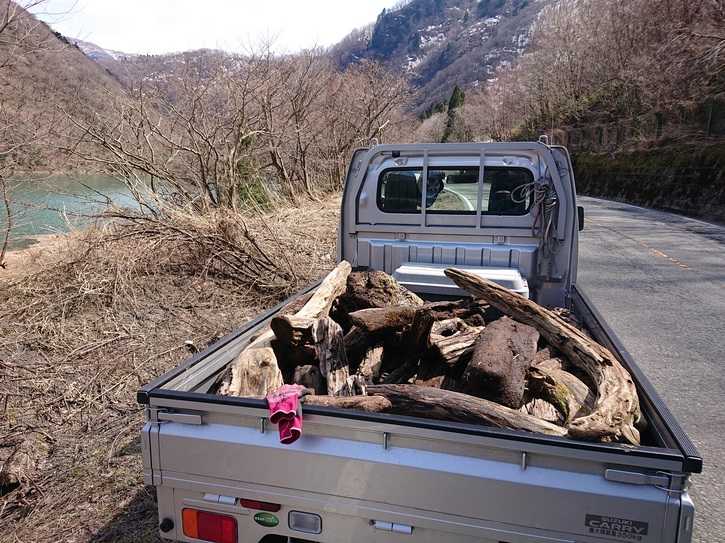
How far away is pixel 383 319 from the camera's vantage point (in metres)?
3.14

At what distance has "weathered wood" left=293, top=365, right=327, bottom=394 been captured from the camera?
2748 millimetres

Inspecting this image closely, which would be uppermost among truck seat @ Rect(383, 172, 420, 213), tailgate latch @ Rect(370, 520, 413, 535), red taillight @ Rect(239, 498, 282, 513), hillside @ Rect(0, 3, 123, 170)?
hillside @ Rect(0, 3, 123, 170)

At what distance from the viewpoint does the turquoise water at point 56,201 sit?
289 inches

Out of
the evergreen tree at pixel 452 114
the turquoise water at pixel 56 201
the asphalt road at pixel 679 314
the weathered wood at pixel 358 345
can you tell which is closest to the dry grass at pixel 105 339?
the turquoise water at pixel 56 201

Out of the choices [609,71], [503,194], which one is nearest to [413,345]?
[503,194]

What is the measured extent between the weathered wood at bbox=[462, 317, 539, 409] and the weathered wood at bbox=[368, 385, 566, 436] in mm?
259

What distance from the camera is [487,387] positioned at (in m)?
2.48

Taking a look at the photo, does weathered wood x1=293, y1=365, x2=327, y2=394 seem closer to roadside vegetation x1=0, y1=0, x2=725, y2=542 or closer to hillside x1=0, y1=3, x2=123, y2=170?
roadside vegetation x1=0, y1=0, x2=725, y2=542

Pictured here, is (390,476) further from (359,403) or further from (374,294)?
(374,294)

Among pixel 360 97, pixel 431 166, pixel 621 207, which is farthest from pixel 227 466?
pixel 621 207

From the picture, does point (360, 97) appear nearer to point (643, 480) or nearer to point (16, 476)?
point (16, 476)

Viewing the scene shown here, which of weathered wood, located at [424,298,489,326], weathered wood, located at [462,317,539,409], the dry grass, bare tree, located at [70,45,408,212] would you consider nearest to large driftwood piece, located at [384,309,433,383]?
weathered wood, located at [462,317,539,409]

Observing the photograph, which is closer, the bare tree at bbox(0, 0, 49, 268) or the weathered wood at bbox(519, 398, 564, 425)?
the weathered wood at bbox(519, 398, 564, 425)

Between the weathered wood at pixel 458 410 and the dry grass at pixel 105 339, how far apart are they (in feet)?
5.98
